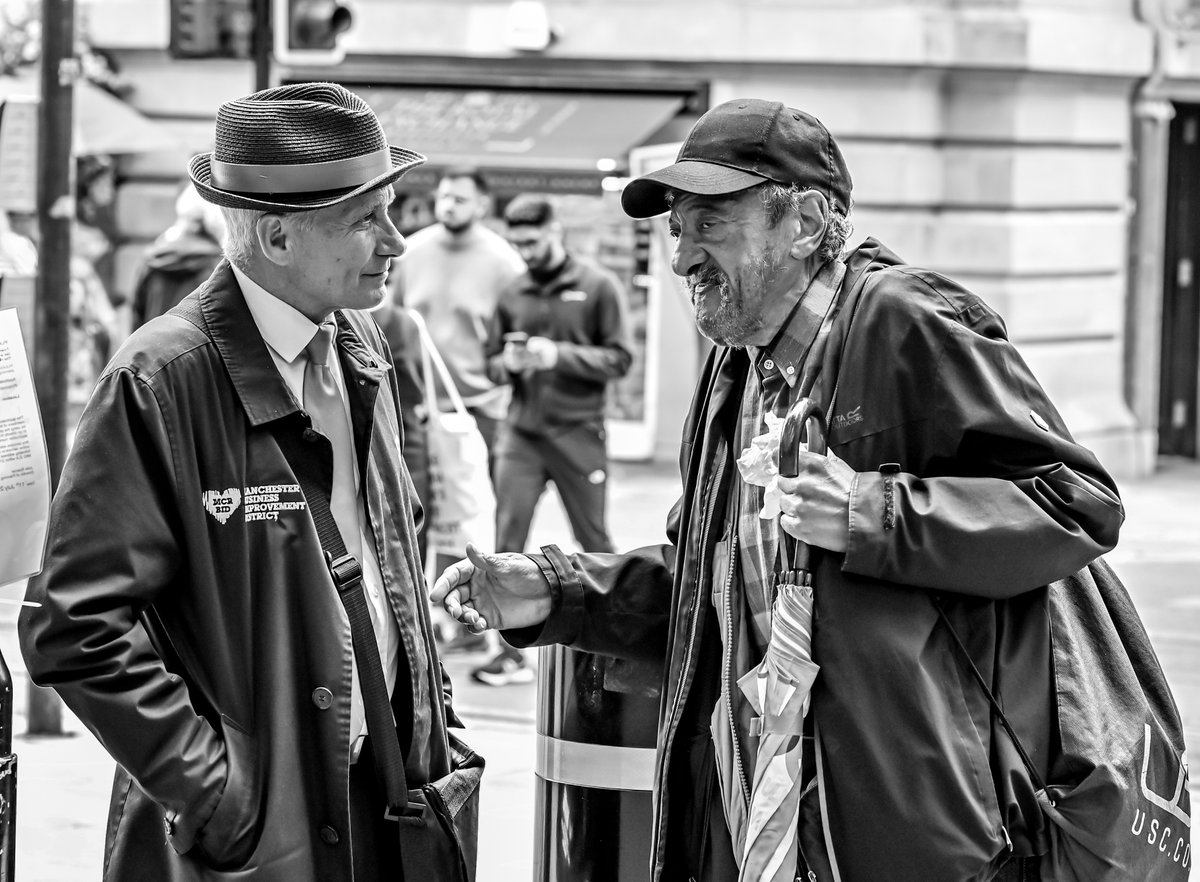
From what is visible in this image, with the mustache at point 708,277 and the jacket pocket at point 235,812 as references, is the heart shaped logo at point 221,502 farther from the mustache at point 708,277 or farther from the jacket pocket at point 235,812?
the mustache at point 708,277

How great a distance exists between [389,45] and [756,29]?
3157 mm

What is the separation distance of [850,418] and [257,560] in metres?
0.97

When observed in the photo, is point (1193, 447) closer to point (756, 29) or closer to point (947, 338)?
point (756, 29)

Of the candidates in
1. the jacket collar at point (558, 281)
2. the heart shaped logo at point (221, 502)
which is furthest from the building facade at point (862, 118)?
the heart shaped logo at point (221, 502)

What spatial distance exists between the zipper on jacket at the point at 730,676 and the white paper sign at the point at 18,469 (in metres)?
1.23

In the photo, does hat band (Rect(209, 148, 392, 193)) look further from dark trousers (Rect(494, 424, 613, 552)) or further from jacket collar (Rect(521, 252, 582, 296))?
jacket collar (Rect(521, 252, 582, 296))

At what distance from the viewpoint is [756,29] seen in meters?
14.8

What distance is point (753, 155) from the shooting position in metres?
3.01

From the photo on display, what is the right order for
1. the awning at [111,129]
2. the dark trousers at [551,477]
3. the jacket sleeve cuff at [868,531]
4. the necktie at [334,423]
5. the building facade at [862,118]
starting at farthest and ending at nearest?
1. the building facade at [862,118]
2. the awning at [111,129]
3. the dark trousers at [551,477]
4. the necktie at [334,423]
5. the jacket sleeve cuff at [868,531]

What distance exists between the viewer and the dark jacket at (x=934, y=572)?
9.07 ft

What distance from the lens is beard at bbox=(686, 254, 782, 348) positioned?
3.04 meters

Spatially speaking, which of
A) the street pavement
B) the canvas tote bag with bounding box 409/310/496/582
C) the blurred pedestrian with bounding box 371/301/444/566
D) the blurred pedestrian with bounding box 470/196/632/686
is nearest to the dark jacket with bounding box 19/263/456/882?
the street pavement

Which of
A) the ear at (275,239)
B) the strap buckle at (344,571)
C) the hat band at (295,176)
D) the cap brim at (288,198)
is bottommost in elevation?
→ the strap buckle at (344,571)

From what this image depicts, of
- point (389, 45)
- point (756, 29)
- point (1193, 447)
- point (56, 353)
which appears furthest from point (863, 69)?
point (56, 353)
